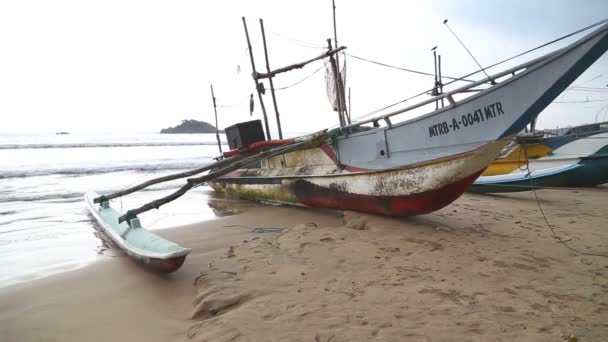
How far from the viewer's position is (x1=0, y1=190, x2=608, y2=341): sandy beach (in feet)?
7.53

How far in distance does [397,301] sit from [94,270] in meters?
3.81

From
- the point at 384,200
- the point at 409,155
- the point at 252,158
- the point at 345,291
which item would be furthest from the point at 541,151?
the point at 345,291

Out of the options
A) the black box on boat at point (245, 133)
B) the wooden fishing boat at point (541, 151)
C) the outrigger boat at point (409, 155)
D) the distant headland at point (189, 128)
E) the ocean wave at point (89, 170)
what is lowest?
the wooden fishing boat at point (541, 151)

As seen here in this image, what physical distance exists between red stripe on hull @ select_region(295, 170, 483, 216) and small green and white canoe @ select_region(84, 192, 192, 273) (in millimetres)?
3486

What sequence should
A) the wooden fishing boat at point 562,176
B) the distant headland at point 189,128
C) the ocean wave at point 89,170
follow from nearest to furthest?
1. the wooden fishing boat at point 562,176
2. the ocean wave at point 89,170
3. the distant headland at point 189,128

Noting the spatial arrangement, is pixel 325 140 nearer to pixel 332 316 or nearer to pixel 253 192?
pixel 253 192

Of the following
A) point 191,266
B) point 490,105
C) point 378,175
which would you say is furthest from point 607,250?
point 191,266

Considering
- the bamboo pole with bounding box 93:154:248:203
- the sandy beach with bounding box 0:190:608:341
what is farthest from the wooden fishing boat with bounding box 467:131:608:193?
the bamboo pole with bounding box 93:154:248:203

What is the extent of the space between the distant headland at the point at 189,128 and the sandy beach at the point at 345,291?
332 ft

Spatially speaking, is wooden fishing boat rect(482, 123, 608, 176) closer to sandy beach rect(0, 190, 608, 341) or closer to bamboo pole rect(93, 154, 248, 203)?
sandy beach rect(0, 190, 608, 341)

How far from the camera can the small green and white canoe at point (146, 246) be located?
358 centimetres

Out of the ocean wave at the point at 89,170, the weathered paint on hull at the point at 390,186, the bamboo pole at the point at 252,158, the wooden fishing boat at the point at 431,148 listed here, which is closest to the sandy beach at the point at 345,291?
the weathered paint on hull at the point at 390,186

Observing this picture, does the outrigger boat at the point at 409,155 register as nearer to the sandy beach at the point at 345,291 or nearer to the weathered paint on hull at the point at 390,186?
the weathered paint on hull at the point at 390,186

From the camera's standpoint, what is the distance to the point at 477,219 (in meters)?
5.87
